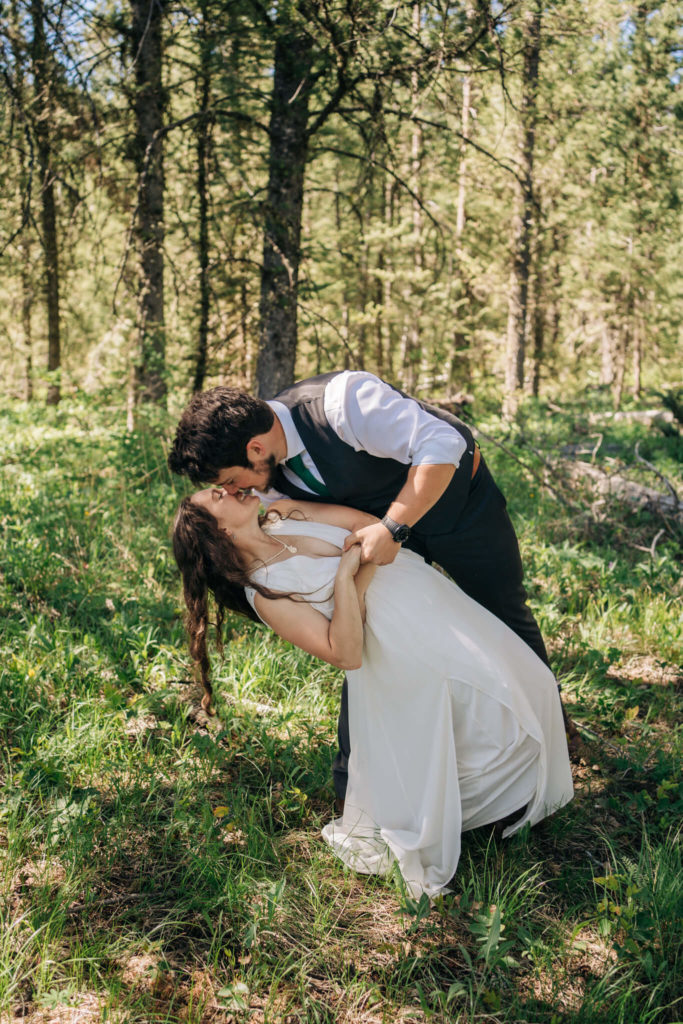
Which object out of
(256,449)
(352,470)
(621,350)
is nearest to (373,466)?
(352,470)

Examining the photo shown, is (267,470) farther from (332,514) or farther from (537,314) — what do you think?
(537,314)

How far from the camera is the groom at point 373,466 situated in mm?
2533

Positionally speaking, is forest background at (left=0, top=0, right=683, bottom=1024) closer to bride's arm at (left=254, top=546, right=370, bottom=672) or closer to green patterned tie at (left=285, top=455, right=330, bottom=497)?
bride's arm at (left=254, top=546, right=370, bottom=672)

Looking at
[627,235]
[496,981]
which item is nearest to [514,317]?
[627,235]

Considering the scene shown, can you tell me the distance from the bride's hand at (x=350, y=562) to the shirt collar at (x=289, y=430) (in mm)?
486

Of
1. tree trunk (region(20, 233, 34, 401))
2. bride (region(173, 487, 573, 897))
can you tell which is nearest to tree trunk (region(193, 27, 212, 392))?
tree trunk (region(20, 233, 34, 401))

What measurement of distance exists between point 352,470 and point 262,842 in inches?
55.0

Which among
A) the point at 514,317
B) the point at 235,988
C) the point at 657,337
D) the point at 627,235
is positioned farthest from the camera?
the point at 657,337

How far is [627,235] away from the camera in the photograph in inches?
652

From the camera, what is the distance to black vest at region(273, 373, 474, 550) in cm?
277

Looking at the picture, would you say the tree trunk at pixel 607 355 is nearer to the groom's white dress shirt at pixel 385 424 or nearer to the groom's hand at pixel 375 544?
the groom's white dress shirt at pixel 385 424

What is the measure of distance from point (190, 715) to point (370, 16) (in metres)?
3.94

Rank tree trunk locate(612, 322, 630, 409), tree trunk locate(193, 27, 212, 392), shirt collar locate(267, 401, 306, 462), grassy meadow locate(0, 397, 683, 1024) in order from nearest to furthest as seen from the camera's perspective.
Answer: grassy meadow locate(0, 397, 683, 1024) → shirt collar locate(267, 401, 306, 462) → tree trunk locate(193, 27, 212, 392) → tree trunk locate(612, 322, 630, 409)

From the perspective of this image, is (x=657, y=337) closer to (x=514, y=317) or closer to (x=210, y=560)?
(x=514, y=317)
